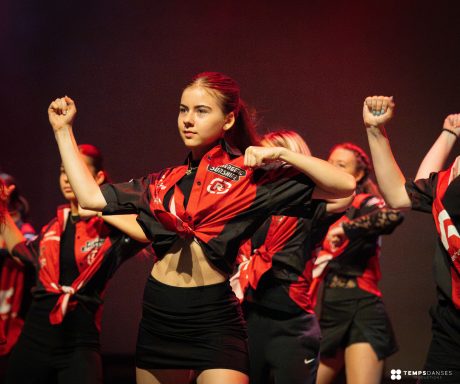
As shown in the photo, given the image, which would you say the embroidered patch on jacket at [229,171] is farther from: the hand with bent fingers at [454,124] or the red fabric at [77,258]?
the red fabric at [77,258]

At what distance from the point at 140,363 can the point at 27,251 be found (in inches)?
65.1

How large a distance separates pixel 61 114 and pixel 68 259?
1166 millimetres

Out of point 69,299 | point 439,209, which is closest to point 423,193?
point 439,209

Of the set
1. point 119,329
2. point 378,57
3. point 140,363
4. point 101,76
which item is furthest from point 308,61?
point 140,363

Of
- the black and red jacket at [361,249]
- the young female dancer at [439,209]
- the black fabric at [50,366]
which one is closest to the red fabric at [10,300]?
the black fabric at [50,366]

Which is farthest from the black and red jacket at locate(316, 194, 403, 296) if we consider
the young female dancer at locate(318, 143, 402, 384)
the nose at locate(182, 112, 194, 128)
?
the nose at locate(182, 112, 194, 128)

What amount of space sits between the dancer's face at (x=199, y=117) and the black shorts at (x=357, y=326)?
6.04ft

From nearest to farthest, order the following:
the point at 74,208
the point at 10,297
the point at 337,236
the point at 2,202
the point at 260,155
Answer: the point at 260,155 → the point at 74,208 → the point at 2,202 → the point at 337,236 → the point at 10,297

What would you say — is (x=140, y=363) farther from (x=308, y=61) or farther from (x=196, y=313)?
(x=308, y=61)

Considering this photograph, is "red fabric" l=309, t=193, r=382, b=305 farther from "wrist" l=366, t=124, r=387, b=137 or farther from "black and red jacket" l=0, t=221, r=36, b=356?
"black and red jacket" l=0, t=221, r=36, b=356

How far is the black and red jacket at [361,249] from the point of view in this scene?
3818 millimetres

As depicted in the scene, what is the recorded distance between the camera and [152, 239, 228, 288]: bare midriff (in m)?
2.31

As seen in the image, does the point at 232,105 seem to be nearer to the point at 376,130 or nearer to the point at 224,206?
the point at 224,206

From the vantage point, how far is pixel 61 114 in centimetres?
245
